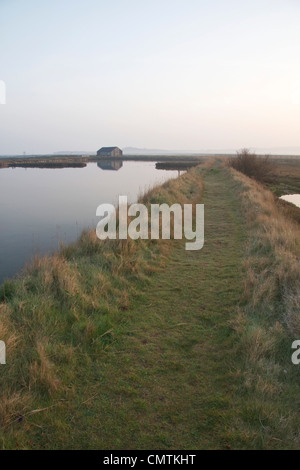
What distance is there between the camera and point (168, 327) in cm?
385

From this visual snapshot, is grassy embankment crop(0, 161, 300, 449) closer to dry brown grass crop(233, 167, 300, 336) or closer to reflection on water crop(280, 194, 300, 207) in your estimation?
dry brown grass crop(233, 167, 300, 336)

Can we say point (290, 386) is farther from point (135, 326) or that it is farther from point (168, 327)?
point (135, 326)

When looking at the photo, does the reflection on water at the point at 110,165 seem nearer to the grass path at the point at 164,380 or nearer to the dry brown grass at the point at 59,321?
the dry brown grass at the point at 59,321

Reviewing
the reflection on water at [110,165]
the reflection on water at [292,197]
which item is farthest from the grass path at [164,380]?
the reflection on water at [110,165]

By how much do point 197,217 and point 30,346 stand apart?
7.94 m

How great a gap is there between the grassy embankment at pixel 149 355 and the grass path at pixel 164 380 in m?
0.01

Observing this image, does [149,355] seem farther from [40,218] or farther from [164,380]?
[40,218]

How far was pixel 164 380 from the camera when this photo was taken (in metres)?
2.95

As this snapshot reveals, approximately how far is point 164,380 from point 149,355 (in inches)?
16.0

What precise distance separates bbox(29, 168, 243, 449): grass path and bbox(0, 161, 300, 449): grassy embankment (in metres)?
0.01

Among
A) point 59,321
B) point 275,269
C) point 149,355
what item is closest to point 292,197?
point 275,269

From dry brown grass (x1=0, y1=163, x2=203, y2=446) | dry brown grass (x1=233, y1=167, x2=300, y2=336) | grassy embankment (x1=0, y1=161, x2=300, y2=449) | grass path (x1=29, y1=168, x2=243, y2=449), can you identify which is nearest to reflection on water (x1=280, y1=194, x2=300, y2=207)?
dry brown grass (x1=233, y1=167, x2=300, y2=336)

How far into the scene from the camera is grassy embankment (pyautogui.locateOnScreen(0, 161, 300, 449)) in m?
2.39
